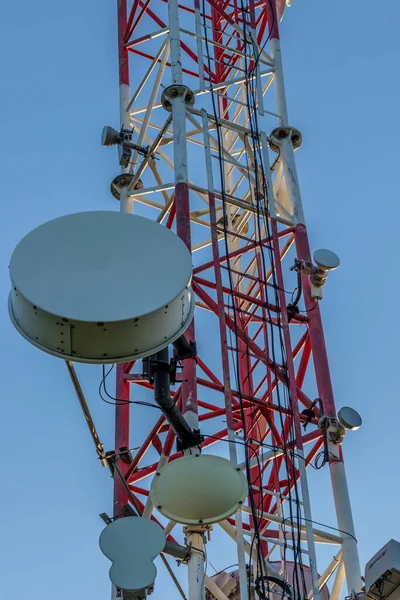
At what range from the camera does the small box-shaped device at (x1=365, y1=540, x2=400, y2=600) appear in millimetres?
10539

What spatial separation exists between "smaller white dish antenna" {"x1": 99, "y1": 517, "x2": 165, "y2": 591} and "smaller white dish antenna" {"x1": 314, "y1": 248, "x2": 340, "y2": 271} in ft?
18.0

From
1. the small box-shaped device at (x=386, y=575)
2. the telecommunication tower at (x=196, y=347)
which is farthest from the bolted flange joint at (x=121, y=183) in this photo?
the small box-shaped device at (x=386, y=575)

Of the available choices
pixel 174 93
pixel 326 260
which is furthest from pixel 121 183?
pixel 326 260

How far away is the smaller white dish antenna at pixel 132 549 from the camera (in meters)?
10.2

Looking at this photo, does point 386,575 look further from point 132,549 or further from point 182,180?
point 182,180

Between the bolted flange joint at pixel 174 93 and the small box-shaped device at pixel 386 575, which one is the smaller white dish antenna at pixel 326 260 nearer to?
the bolted flange joint at pixel 174 93

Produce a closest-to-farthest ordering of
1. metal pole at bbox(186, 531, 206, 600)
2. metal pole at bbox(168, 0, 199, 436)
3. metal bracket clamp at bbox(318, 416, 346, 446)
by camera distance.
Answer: metal pole at bbox(186, 531, 206, 600) → metal pole at bbox(168, 0, 199, 436) → metal bracket clamp at bbox(318, 416, 346, 446)

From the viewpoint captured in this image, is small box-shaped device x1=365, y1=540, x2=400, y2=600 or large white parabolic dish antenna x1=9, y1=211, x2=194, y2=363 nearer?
large white parabolic dish antenna x1=9, y1=211, x2=194, y2=363

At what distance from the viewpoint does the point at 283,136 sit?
16.5 metres

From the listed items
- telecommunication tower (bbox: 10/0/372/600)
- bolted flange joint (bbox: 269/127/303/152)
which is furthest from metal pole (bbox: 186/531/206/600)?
bolted flange joint (bbox: 269/127/303/152)

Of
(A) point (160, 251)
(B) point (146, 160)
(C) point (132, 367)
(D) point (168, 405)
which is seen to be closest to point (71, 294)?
(A) point (160, 251)

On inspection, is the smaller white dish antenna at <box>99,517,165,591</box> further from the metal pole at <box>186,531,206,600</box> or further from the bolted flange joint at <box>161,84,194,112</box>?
the bolted flange joint at <box>161,84,194,112</box>

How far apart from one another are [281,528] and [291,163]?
6600mm

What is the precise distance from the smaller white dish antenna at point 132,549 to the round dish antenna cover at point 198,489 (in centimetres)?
28
